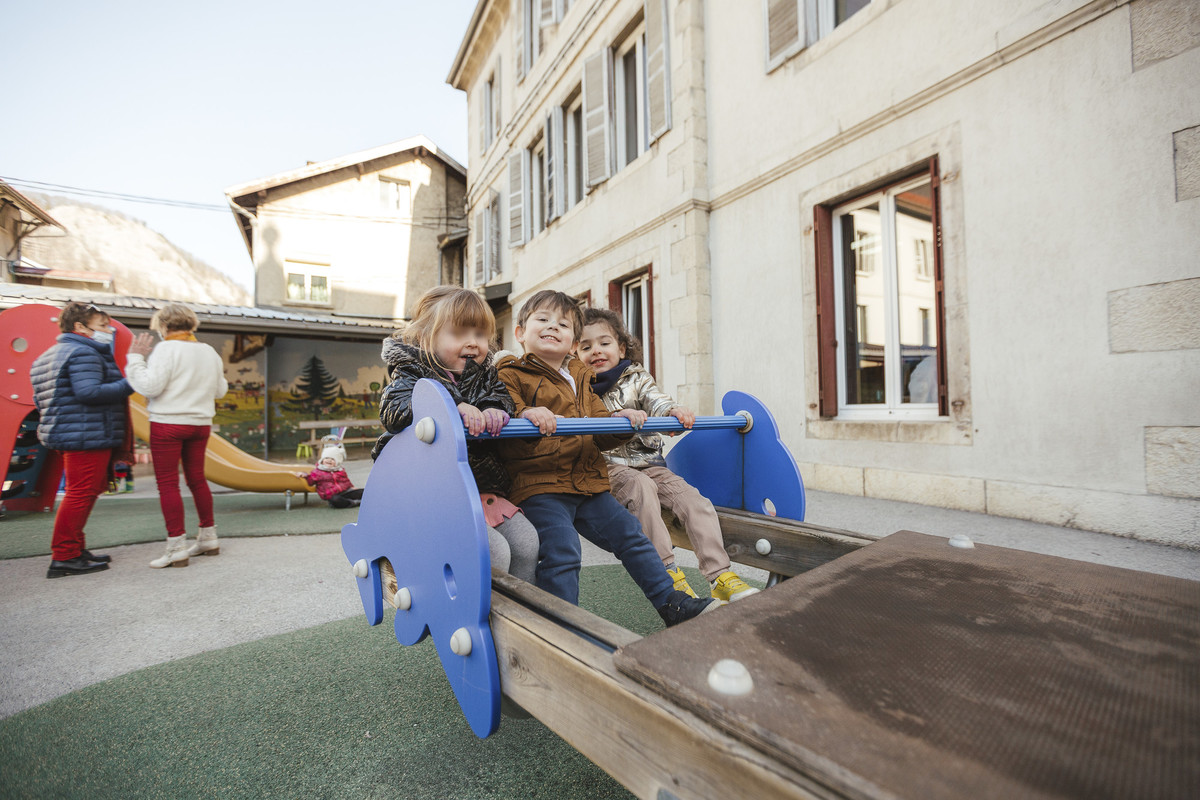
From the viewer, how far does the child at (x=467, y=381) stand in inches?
64.2

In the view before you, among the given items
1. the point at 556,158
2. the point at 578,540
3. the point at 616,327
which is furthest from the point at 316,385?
the point at 578,540

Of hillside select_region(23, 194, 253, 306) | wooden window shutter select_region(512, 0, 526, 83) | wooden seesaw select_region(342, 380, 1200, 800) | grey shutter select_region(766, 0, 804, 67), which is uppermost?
hillside select_region(23, 194, 253, 306)

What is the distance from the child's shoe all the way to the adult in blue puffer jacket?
3448 mm

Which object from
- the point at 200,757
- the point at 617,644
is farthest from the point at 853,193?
the point at 200,757

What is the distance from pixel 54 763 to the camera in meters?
1.44

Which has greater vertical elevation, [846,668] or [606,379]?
[606,379]

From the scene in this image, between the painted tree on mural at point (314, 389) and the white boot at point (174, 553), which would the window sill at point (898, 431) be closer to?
the white boot at point (174, 553)

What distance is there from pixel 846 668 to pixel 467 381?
148cm

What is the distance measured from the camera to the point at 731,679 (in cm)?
75

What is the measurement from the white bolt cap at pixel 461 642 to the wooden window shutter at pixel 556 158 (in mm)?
8438

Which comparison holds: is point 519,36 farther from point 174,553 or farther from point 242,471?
point 174,553

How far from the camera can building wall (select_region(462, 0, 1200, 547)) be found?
10.0ft

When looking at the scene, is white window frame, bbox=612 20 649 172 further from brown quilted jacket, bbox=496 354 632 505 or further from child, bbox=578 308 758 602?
brown quilted jacket, bbox=496 354 632 505

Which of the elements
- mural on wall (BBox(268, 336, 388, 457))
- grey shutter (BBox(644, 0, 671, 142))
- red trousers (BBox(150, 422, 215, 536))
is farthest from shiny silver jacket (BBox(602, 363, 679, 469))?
mural on wall (BBox(268, 336, 388, 457))
